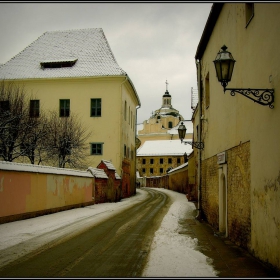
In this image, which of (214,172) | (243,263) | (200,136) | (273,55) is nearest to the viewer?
(273,55)

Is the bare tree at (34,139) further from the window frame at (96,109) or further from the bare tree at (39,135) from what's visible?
the window frame at (96,109)

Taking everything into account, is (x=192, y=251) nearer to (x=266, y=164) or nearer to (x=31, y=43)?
(x=266, y=164)

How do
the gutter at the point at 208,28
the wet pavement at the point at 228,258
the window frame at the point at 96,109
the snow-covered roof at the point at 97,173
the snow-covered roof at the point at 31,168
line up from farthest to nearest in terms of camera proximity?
1. the window frame at the point at 96,109
2. the snow-covered roof at the point at 97,173
3. the snow-covered roof at the point at 31,168
4. the gutter at the point at 208,28
5. the wet pavement at the point at 228,258

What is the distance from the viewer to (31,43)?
35.5 metres

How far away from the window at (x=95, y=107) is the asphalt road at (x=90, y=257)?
20.7 meters

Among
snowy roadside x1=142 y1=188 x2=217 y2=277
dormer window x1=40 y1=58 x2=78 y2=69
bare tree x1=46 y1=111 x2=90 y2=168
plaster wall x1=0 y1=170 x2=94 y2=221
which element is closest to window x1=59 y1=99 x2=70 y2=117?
bare tree x1=46 y1=111 x2=90 y2=168

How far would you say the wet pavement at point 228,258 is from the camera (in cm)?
603

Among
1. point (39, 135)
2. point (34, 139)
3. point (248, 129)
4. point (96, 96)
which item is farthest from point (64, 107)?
point (248, 129)

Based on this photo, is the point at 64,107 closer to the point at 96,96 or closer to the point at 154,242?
the point at 96,96

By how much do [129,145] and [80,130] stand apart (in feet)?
22.8

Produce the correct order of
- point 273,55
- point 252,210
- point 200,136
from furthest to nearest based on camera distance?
point 200,136 → point 252,210 → point 273,55

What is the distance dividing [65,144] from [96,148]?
319cm

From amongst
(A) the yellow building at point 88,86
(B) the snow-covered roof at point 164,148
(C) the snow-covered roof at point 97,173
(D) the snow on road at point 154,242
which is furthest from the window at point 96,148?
(B) the snow-covered roof at point 164,148

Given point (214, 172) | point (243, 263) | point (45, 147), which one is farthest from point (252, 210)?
point (45, 147)
